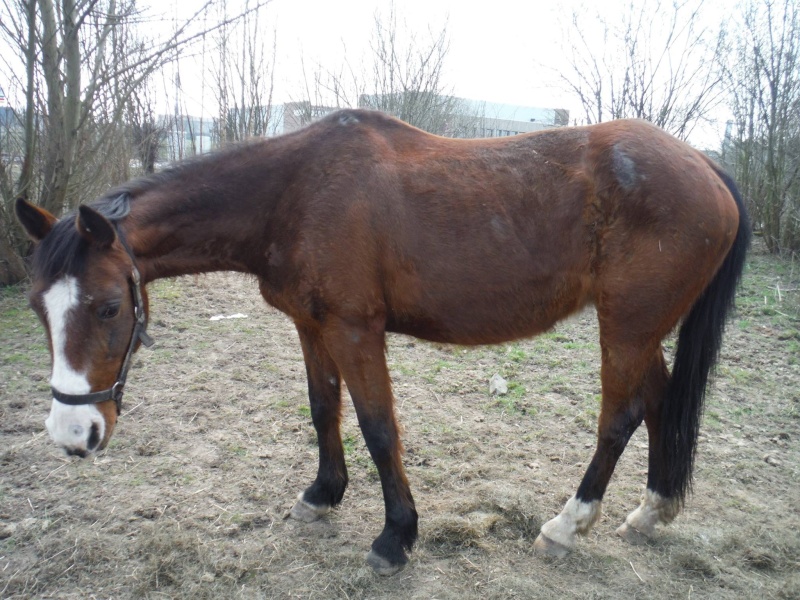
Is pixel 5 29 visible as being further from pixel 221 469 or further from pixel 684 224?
pixel 684 224

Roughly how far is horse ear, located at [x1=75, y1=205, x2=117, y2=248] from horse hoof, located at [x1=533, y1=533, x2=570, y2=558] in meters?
2.55

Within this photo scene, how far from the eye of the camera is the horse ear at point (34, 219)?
2248mm

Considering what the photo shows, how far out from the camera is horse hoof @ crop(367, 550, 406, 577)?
2535 mm

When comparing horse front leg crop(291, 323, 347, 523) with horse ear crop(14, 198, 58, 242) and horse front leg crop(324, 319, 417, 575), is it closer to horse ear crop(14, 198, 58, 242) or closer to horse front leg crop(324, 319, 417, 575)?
horse front leg crop(324, 319, 417, 575)

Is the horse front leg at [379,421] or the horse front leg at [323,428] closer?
the horse front leg at [379,421]

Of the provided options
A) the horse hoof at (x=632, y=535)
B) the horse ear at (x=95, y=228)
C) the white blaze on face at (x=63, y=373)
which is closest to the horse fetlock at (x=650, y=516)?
the horse hoof at (x=632, y=535)

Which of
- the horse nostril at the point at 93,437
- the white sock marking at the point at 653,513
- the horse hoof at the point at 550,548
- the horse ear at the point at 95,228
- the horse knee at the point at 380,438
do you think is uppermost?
the horse ear at the point at 95,228

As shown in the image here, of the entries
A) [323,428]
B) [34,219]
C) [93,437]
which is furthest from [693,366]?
[34,219]

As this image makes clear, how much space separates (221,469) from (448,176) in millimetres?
2353

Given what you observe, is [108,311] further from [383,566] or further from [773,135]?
[773,135]

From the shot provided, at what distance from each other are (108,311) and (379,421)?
1.35 meters

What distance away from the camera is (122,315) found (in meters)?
2.30

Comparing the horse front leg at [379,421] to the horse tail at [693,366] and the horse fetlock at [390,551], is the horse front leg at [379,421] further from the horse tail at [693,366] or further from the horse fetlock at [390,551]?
the horse tail at [693,366]

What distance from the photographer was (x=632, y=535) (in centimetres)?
282
